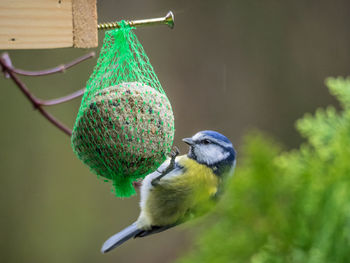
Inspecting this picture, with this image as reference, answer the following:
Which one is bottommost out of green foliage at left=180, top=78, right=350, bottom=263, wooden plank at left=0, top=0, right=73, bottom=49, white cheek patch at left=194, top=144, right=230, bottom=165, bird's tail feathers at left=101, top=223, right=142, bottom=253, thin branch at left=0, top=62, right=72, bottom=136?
bird's tail feathers at left=101, top=223, right=142, bottom=253

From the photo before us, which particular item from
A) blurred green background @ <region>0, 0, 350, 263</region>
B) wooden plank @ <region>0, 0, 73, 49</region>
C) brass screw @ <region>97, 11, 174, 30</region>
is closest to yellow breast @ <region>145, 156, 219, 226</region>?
brass screw @ <region>97, 11, 174, 30</region>

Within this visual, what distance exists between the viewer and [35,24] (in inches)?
55.4

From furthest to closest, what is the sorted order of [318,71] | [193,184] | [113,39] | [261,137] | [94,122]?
[318,71], [193,184], [113,39], [94,122], [261,137]

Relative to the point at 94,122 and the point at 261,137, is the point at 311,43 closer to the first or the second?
the point at 94,122

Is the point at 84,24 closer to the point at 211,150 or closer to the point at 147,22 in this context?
the point at 147,22

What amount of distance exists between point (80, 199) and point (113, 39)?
2.71 m

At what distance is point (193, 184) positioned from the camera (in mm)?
2223

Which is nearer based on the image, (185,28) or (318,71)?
(185,28)

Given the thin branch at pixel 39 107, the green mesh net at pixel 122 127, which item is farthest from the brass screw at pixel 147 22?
the thin branch at pixel 39 107

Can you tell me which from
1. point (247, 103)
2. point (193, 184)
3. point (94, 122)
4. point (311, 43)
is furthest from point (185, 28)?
point (94, 122)

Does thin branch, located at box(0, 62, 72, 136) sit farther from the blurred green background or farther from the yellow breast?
the blurred green background

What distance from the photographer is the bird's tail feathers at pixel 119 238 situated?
7.31 feet

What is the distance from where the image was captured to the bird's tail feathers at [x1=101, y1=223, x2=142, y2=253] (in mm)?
2229

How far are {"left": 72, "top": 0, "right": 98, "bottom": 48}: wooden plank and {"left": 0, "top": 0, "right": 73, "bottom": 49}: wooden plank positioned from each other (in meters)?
0.01
